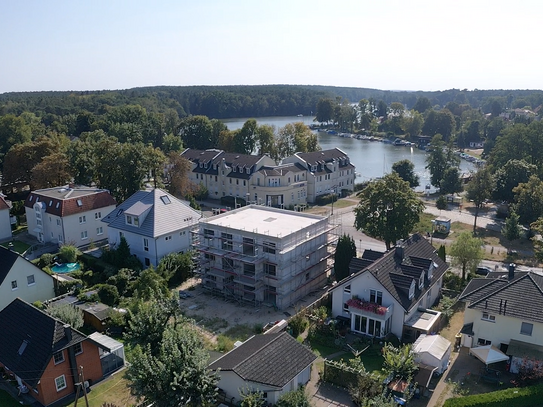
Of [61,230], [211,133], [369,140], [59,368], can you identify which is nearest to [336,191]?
[211,133]

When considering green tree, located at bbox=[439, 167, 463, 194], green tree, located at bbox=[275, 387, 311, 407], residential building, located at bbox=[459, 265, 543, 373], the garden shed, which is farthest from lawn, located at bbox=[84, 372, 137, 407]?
green tree, located at bbox=[439, 167, 463, 194]

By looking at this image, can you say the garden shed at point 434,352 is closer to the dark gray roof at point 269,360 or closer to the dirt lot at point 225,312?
the dark gray roof at point 269,360

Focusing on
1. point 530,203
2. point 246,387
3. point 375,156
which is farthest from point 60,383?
point 375,156

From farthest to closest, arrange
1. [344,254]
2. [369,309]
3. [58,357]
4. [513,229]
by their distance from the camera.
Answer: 1. [513,229]
2. [344,254]
3. [369,309]
4. [58,357]

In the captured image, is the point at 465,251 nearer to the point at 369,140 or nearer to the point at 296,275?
the point at 296,275

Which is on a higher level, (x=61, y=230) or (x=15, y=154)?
(x=15, y=154)

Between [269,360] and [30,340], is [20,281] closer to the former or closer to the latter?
[30,340]

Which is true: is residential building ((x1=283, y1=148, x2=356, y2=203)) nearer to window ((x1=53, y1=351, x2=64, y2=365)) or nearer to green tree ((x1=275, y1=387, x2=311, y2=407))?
green tree ((x1=275, y1=387, x2=311, y2=407))
